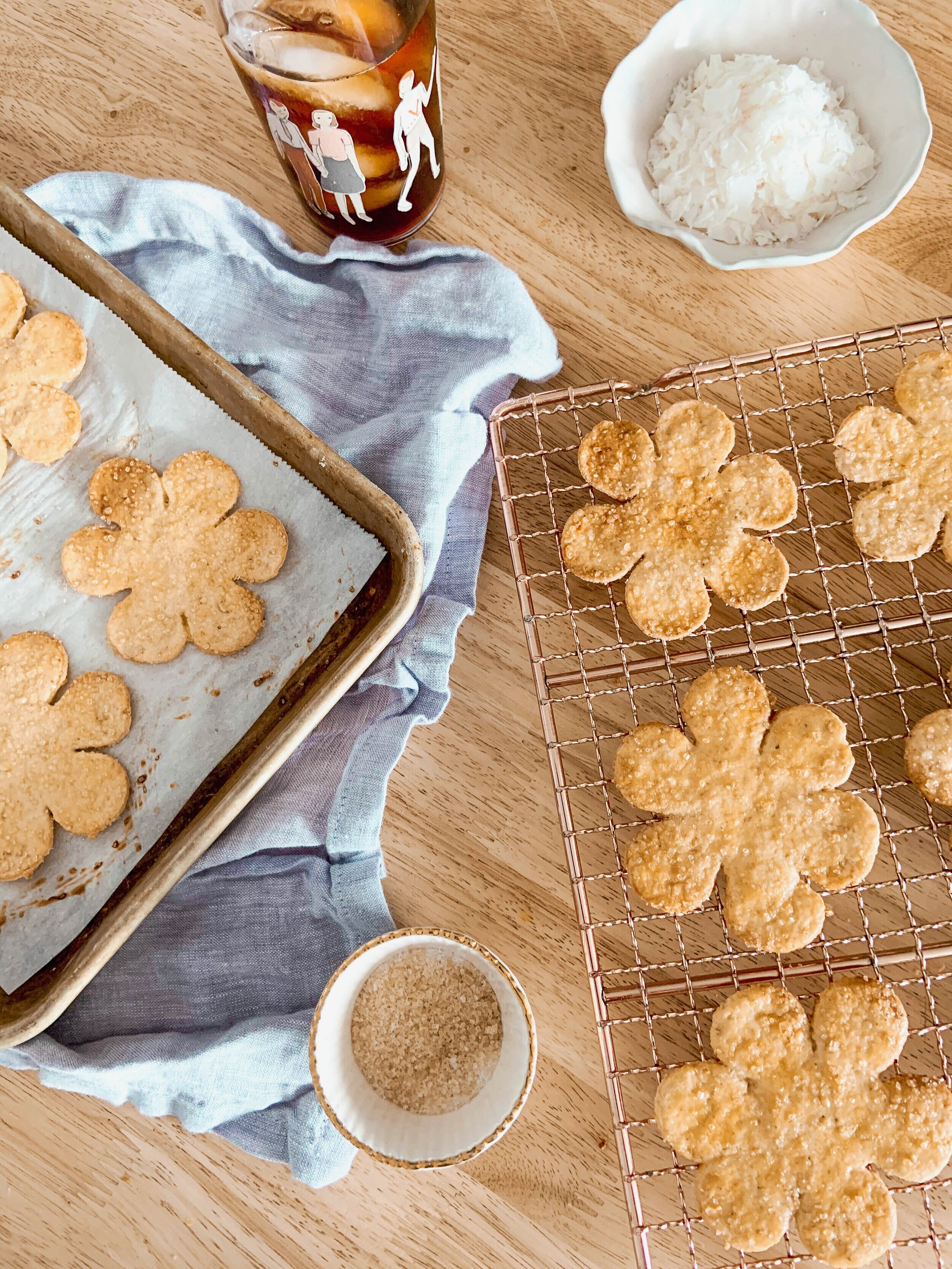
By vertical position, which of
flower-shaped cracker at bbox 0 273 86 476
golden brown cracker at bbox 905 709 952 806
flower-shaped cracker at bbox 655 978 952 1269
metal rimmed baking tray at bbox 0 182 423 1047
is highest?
flower-shaped cracker at bbox 0 273 86 476

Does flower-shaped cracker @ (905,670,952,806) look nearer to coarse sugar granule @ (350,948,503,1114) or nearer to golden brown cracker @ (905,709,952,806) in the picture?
golden brown cracker @ (905,709,952,806)

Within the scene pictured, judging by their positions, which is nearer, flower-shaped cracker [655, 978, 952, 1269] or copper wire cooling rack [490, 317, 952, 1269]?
flower-shaped cracker [655, 978, 952, 1269]

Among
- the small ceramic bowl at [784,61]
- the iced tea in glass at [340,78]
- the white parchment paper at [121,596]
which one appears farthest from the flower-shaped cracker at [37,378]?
the small ceramic bowl at [784,61]

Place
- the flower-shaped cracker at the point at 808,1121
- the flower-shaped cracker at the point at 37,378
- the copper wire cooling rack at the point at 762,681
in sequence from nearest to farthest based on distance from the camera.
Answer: the flower-shaped cracker at the point at 808,1121 → the copper wire cooling rack at the point at 762,681 → the flower-shaped cracker at the point at 37,378

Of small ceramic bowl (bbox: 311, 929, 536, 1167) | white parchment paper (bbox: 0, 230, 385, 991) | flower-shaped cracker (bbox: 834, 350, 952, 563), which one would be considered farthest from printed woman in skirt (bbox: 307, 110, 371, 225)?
small ceramic bowl (bbox: 311, 929, 536, 1167)

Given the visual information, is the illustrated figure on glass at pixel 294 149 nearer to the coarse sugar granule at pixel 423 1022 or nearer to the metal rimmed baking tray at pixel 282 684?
the metal rimmed baking tray at pixel 282 684

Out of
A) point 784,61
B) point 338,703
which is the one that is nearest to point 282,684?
point 338,703

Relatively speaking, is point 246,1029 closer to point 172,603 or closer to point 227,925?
point 227,925
